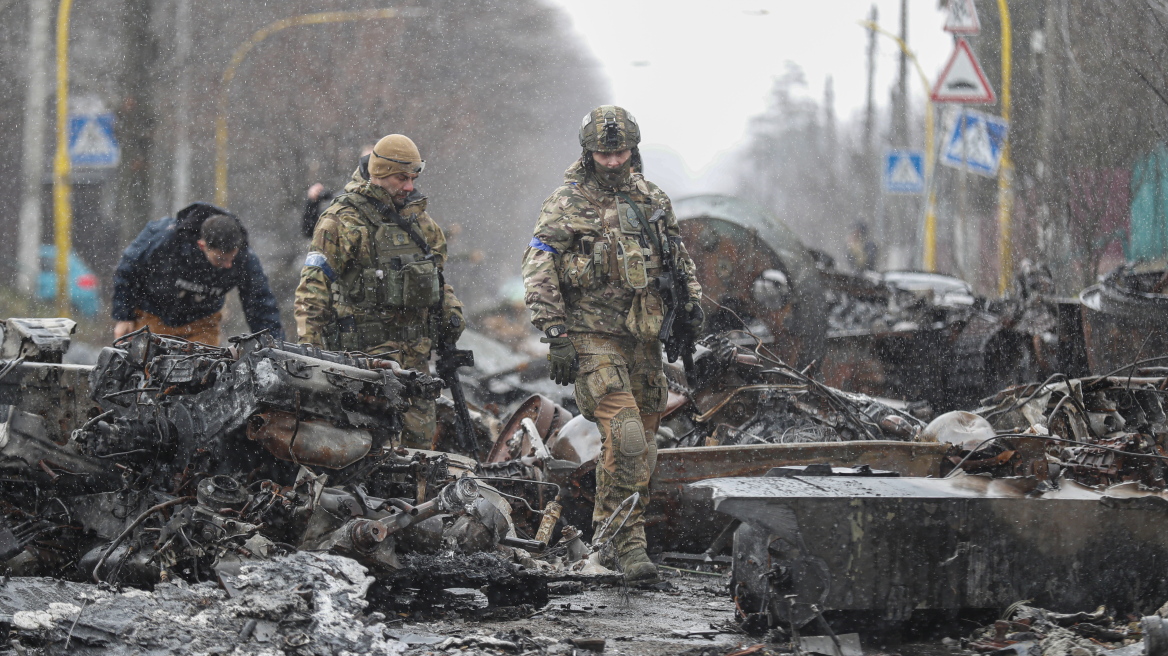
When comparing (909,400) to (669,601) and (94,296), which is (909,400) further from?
(94,296)

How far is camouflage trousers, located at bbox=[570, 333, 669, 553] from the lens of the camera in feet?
17.4

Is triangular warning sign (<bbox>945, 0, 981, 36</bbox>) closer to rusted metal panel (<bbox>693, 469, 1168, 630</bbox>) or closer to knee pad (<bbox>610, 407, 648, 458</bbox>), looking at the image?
knee pad (<bbox>610, 407, 648, 458</bbox>)

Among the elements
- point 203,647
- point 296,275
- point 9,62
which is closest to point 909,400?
point 203,647

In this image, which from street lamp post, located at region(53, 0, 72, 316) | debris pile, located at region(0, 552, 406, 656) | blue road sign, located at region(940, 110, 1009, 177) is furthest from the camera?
street lamp post, located at region(53, 0, 72, 316)

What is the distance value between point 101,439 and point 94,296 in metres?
21.3

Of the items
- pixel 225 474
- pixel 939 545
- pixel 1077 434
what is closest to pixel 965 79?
pixel 1077 434

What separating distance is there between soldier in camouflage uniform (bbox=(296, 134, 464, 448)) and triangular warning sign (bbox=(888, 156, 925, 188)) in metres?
15.9

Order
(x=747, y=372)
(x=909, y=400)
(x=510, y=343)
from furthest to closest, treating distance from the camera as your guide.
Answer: (x=510, y=343) → (x=909, y=400) → (x=747, y=372)

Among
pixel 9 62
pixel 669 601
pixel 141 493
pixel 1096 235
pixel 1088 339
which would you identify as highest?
pixel 9 62

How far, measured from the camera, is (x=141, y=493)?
176 inches

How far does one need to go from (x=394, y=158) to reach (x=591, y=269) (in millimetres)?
1313

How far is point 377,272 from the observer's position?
600cm

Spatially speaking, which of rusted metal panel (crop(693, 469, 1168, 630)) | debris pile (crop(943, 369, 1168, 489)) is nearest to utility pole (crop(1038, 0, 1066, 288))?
debris pile (crop(943, 369, 1168, 489))

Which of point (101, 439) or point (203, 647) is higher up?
point (101, 439)
